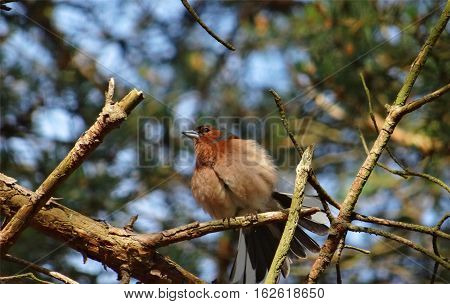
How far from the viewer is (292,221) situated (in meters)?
2.84

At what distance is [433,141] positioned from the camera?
6641 millimetres

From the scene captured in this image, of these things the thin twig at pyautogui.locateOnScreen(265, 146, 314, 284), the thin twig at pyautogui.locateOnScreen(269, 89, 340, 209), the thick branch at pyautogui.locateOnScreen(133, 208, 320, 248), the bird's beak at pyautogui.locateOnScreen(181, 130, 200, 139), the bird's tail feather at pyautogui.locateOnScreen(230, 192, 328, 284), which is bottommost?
the thin twig at pyautogui.locateOnScreen(265, 146, 314, 284)

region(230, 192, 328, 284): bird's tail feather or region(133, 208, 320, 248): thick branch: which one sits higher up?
region(230, 192, 328, 284): bird's tail feather

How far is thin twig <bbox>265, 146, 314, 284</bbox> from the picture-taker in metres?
2.68

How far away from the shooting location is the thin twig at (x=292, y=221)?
8.79 feet

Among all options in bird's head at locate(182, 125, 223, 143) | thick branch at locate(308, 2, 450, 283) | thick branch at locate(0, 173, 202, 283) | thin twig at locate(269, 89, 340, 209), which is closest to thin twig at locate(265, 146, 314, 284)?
thin twig at locate(269, 89, 340, 209)

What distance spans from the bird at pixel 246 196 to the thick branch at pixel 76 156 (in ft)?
8.19

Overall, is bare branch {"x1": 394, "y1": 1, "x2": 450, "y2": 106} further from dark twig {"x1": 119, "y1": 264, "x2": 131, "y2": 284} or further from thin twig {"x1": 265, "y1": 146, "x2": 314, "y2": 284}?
dark twig {"x1": 119, "y1": 264, "x2": 131, "y2": 284}

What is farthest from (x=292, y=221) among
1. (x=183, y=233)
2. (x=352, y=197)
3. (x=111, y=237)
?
(x=111, y=237)

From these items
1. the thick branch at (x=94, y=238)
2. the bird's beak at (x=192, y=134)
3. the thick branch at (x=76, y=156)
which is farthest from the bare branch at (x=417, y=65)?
the bird's beak at (x=192, y=134)

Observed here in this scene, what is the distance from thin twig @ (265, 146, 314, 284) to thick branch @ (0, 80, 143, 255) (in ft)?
2.62

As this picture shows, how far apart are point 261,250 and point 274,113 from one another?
7.93 feet
